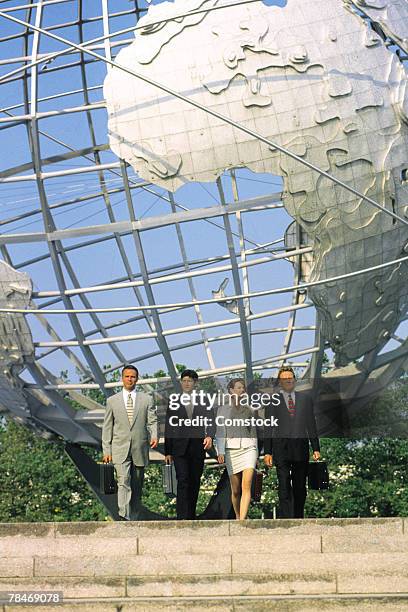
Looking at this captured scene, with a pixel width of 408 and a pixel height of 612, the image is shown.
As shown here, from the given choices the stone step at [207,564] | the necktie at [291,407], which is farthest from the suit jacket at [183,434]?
the stone step at [207,564]

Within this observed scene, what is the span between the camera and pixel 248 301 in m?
10.9

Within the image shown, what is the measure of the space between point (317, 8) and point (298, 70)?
72 cm

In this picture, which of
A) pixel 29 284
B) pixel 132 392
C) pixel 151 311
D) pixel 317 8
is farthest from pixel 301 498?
pixel 317 8

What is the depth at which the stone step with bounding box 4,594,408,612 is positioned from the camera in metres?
7.30

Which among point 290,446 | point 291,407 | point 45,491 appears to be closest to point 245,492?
point 290,446

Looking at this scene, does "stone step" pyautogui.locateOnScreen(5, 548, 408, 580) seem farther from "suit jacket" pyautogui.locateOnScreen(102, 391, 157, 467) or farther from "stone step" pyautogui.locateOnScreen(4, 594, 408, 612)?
"suit jacket" pyautogui.locateOnScreen(102, 391, 157, 467)

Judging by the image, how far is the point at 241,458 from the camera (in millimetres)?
9516

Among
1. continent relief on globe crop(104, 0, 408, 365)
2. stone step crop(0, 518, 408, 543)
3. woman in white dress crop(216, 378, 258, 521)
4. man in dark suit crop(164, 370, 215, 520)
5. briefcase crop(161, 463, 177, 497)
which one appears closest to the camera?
stone step crop(0, 518, 408, 543)

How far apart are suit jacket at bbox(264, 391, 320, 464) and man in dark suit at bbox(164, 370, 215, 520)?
18.7 inches

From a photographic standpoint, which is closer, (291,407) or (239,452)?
(239,452)

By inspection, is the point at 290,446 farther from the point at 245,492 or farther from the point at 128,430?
the point at 128,430

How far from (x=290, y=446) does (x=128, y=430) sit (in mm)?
1252

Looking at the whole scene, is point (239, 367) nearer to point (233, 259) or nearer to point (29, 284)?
point (233, 259)

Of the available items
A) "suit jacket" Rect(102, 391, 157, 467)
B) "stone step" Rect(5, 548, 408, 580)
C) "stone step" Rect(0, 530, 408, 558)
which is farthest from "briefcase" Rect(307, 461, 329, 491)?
"stone step" Rect(5, 548, 408, 580)
